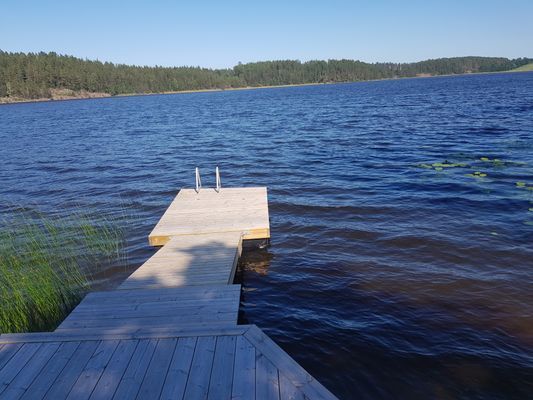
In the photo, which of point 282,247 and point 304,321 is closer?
point 304,321

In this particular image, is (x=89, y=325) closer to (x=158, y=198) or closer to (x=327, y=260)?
(x=327, y=260)

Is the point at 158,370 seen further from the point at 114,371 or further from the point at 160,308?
the point at 160,308

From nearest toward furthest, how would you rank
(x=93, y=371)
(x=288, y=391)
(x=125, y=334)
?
(x=288, y=391) → (x=93, y=371) → (x=125, y=334)

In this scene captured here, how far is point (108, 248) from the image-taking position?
11203 millimetres

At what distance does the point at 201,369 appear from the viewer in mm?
4488

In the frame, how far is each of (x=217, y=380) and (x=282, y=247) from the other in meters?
6.84

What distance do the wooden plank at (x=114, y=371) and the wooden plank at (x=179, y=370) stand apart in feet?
1.72

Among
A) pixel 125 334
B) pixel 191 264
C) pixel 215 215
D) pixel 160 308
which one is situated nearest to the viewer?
pixel 125 334

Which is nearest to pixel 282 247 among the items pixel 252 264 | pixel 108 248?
pixel 252 264

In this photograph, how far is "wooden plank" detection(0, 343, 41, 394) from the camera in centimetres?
440

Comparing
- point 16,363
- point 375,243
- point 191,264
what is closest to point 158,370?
point 16,363

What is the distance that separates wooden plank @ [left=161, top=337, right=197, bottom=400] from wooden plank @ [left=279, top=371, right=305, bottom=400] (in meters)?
1.00

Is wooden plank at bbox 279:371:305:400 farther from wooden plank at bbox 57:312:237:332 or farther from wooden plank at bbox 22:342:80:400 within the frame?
wooden plank at bbox 22:342:80:400

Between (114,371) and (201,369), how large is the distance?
0.96 meters
